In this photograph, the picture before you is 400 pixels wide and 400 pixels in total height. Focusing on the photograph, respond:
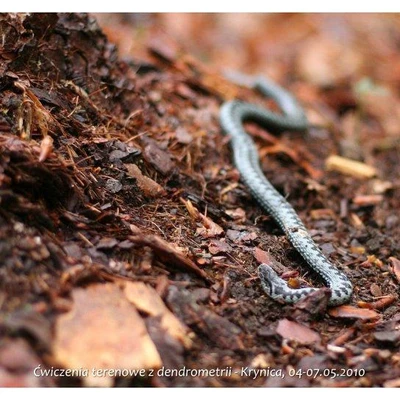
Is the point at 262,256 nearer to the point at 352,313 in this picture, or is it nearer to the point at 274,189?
the point at 352,313

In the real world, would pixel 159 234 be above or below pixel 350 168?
below

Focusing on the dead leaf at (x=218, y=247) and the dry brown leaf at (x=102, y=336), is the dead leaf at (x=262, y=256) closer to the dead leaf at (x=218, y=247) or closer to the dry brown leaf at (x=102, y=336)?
the dead leaf at (x=218, y=247)

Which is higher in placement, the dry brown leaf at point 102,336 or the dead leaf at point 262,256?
the dead leaf at point 262,256

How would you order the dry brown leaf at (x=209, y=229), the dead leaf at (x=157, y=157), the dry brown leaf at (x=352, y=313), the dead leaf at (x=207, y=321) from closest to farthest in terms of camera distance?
the dead leaf at (x=207, y=321) < the dry brown leaf at (x=352, y=313) < the dry brown leaf at (x=209, y=229) < the dead leaf at (x=157, y=157)

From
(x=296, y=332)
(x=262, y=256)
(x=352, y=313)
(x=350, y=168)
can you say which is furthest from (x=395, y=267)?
(x=350, y=168)

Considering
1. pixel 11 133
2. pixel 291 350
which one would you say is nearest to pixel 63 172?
pixel 11 133

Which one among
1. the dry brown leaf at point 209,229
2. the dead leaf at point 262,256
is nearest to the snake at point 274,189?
the dead leaf at point 262,256
